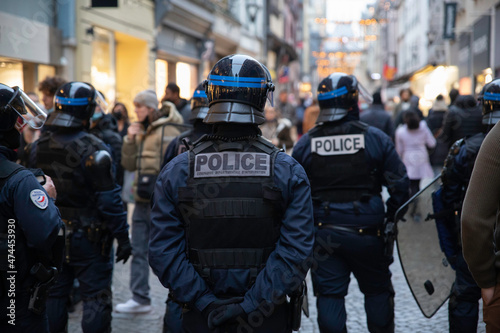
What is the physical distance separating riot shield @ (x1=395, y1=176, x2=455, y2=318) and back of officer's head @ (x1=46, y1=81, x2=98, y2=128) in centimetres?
227

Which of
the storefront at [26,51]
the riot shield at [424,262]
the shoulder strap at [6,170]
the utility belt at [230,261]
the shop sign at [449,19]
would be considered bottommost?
the riot shield at [424,262]

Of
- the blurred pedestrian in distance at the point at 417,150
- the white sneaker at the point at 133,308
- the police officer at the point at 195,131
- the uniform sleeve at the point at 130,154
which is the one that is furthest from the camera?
the blurred pedestrian in distance at the point at 417,150

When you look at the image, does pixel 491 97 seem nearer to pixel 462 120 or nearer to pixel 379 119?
pixel 462 120

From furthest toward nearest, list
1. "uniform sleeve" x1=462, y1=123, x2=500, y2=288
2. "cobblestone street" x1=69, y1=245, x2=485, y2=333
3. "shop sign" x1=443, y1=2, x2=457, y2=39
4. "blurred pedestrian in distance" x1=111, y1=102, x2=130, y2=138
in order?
"shop sign" x1=443, y1=2, x2=457, y2=39 → "blurred pedestrian in distance" x1=111, y1=102, x2=130, y2=138 → "cobblestone street" x1=69, y1=245, x2=485, y2=333 → "uniform sleeve" x1=462, y1=123, x2=500, y2=288

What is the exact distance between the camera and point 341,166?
4488 millimetres

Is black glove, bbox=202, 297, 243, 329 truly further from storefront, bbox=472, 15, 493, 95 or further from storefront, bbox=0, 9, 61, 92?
storefront, bbox=472, 15, 493, 95

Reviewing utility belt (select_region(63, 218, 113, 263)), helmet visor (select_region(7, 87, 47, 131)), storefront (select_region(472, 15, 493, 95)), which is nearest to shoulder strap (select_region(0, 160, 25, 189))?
helmet visor (select_region(7, 87, 47, 131))

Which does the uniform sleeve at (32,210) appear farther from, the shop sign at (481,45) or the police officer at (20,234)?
the shop sign at (481,45)

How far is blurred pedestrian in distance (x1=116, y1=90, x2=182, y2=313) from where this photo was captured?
5.86m

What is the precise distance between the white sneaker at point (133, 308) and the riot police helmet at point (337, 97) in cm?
242

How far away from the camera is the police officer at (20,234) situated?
3.00m

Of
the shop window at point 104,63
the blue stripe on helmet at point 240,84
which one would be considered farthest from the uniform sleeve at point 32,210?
the shop window at point 104,63

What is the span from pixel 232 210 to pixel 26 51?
8.53 metres

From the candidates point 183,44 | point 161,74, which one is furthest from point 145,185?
point 183,44
